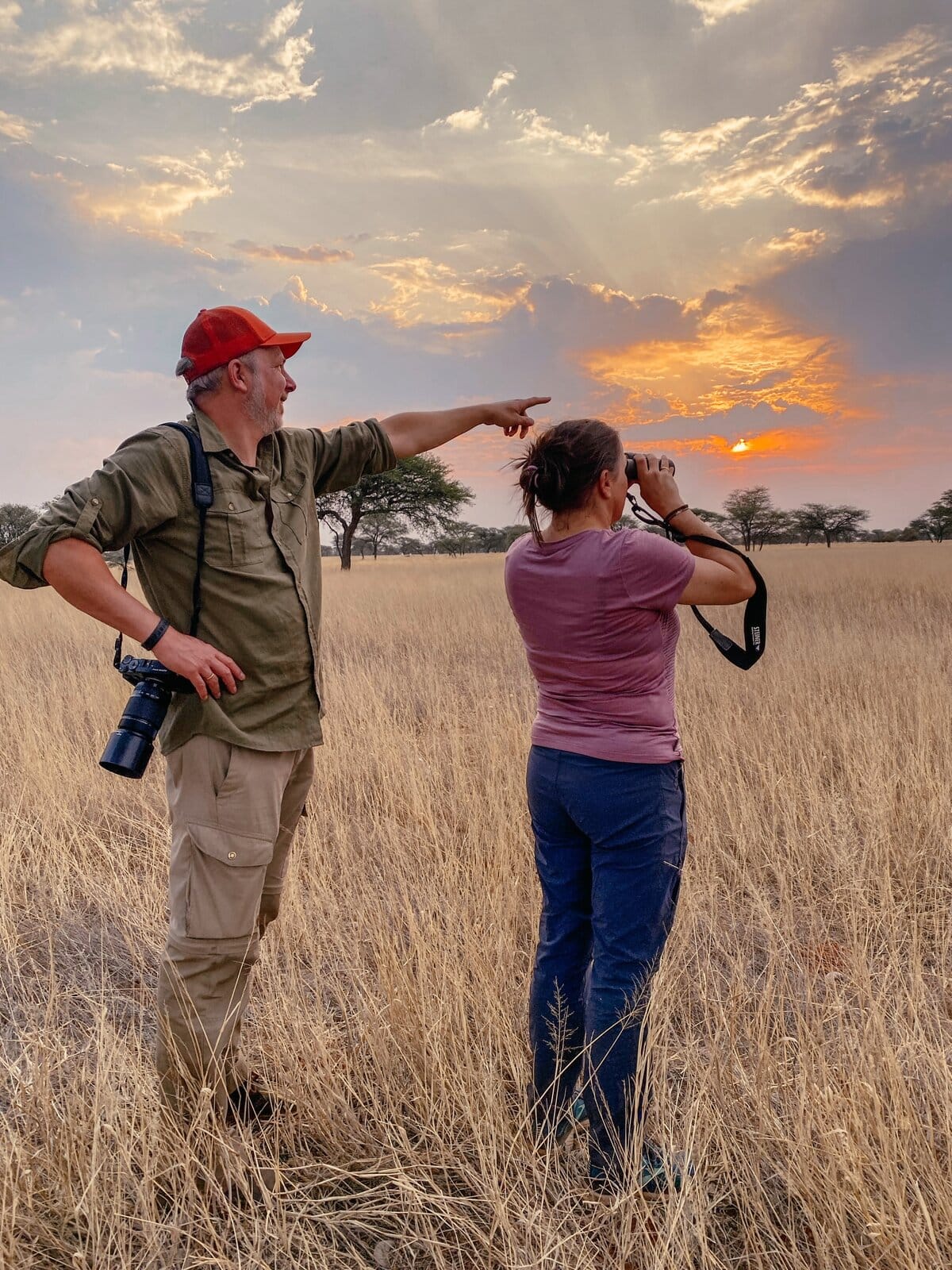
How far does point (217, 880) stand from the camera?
2305 mm

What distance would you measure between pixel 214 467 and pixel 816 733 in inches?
197

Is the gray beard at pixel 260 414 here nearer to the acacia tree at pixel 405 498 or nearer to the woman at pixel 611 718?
the woman at pixel 611 718

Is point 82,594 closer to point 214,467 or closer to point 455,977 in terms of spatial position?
point 214,467

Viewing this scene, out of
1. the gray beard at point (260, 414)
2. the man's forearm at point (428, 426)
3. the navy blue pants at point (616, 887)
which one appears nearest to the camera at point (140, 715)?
the gray beard at point (260, 414)

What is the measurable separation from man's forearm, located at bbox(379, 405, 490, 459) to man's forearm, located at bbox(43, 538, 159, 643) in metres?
1.15

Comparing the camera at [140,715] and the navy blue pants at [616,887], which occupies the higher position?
the camera at [140,715]

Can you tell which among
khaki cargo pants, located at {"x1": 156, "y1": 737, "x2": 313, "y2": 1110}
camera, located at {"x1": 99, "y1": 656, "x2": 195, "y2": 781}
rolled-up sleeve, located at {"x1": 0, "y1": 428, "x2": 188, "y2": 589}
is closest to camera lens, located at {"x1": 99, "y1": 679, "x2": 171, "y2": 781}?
camera, located at {"x1": 99, "y1": 656, "x2": 195, "y2": 781}

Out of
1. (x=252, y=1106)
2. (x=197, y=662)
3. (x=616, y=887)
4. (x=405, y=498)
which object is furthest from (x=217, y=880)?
(x=405, y=498)

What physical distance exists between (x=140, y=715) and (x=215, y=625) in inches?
12.4

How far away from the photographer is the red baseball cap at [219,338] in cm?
239

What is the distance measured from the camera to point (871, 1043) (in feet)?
7.88

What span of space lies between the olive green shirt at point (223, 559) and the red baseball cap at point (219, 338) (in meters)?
0.16

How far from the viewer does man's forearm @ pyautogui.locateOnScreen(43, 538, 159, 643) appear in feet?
6.98

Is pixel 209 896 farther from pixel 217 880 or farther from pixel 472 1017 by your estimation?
pixel 472 1017
